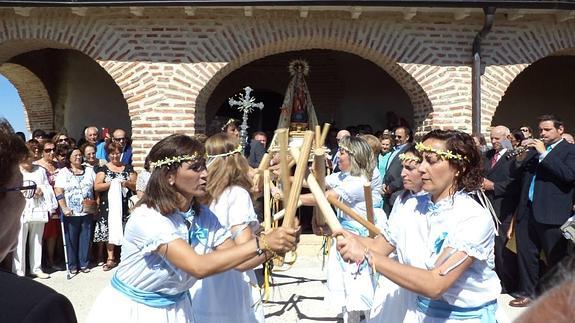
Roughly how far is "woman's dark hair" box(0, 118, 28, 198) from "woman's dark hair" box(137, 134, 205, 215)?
1.25 m

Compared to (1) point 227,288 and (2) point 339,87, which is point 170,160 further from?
(2) point 339,87

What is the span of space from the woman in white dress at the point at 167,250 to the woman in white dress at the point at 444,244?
0.57 m

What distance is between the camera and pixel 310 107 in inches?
366

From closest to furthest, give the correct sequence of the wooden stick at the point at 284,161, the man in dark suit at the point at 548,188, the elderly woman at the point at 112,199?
the wooden stick at the point at 284,161
the man in dark suit at the point at 548,188
the elderly woman at the point at 112,199

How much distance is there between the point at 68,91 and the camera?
12.2m

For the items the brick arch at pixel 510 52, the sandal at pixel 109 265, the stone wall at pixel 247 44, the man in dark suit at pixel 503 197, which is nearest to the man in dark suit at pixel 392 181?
the man in dark suit at pixel 503 197

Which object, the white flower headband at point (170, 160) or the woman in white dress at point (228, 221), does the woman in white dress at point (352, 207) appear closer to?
the woman in white dress at point (228, 221)

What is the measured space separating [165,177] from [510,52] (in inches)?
274

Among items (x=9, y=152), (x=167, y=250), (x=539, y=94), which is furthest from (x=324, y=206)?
(x=539, y=94)

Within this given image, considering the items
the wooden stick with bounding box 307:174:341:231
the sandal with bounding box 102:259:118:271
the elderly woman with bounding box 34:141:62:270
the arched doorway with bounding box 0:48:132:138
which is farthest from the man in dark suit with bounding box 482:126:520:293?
the arched doorway with bounding box 0:48:132:138

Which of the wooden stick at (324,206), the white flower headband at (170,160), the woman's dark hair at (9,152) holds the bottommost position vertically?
the wooden stick at (324,206)

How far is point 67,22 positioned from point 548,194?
701 centimetres

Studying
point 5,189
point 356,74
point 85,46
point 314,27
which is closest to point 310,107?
point 314,27

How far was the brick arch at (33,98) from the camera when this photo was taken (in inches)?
479
